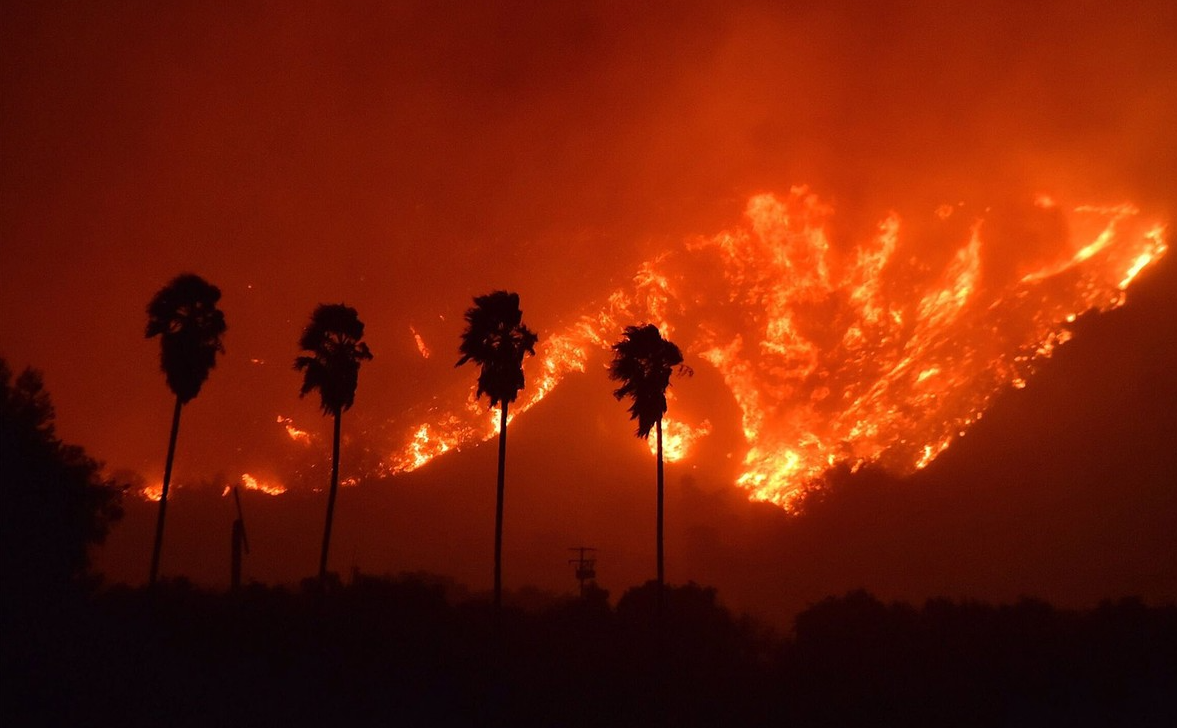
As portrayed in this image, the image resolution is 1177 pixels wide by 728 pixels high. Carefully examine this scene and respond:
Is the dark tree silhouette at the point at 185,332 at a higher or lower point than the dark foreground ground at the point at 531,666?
higher

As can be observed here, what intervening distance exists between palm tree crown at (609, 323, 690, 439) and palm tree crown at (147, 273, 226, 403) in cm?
1940

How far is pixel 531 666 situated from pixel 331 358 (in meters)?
17.4

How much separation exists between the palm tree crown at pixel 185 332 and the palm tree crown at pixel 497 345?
12627 mm

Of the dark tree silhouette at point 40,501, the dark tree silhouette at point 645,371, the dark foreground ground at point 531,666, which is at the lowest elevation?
the dark foreground ground at point 531,666

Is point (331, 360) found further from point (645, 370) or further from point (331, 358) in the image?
point (645, 370)

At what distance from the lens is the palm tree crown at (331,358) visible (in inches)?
1897

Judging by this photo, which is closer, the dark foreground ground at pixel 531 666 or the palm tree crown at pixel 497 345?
the dark foreground ground at pixel 531 666

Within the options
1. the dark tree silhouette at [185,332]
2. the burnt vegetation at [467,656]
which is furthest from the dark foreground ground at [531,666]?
the dark tree silhouette at [185,332]

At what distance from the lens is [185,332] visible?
48.3 m

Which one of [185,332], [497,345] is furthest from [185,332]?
[497,345]

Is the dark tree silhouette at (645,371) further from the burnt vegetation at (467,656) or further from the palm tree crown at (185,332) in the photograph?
the palm tree crown at (185,332)

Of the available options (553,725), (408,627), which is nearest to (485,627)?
Answer: (408,627)

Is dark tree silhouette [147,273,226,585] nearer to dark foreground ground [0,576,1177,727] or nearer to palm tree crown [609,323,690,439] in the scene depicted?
dark foreground ground [0,576,1177,727]

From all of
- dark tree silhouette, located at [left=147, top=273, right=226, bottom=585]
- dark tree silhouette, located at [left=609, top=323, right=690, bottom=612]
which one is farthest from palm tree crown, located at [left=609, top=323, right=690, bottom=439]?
dark tree silhouette, located at [left=147, top=273, right=226, bottom=585]
